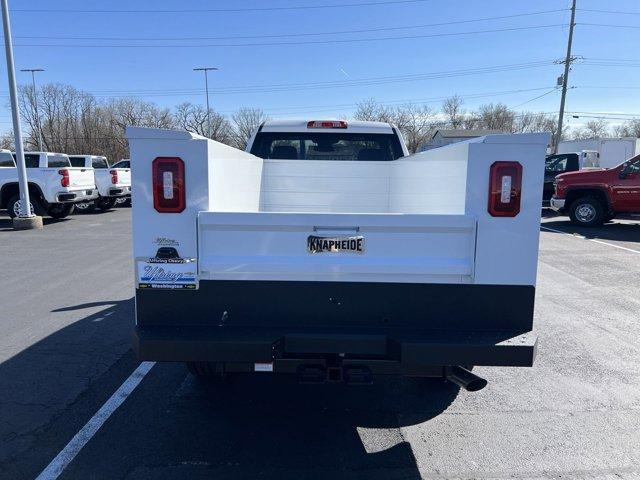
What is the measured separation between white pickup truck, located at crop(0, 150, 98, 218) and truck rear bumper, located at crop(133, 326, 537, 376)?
14.6 m

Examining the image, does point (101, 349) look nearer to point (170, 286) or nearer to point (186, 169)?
point (170, 286)

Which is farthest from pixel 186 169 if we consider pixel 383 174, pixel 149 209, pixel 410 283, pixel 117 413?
pixel 383 174

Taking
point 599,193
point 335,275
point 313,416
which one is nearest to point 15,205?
point 313,416

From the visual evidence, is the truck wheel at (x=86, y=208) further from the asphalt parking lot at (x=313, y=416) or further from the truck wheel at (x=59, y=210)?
the asphalt parking lot at (x=313, y=416)

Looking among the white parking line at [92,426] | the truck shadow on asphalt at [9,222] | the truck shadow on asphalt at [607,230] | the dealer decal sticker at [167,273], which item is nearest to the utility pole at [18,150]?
the truck shadow on asphalt at [9,222]

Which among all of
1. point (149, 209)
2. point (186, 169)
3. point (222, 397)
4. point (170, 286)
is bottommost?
point (222, 397)

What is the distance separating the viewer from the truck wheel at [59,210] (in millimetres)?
16172

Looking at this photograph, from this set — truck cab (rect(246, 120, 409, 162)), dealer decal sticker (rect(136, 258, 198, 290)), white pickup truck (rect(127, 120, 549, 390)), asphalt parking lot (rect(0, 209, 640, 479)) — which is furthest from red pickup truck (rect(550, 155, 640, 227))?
dealer decal sticker (rect(136, 258, 198, 290))

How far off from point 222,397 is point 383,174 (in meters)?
2.77

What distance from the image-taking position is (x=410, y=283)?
2902 mm

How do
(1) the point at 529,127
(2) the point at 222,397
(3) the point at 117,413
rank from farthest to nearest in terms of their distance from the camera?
(1) the point at 529,127, (2) the point at 222,397, (3) the point at 117,413

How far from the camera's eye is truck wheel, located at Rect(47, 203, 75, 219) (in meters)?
16.2

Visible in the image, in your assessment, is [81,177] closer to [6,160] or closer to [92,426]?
[6,160]

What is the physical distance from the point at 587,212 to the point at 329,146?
11618 mm
